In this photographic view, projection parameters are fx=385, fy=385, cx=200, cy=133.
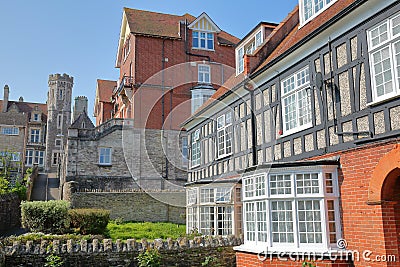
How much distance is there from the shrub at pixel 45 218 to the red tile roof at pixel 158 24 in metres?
17.6

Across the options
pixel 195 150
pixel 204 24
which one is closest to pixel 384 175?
pixel 195 150

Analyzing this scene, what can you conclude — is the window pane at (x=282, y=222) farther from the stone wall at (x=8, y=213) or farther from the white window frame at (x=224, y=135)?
the stone wall at (x=8, y=213)

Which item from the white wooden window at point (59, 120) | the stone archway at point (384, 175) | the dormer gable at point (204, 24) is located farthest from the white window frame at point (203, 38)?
the white wooden window at point (59, 120)

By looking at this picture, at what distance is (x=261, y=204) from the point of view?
11.0 meters

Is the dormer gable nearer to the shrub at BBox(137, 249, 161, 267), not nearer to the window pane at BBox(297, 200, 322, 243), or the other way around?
the shrub at BBox(137, 249, 161, 267)

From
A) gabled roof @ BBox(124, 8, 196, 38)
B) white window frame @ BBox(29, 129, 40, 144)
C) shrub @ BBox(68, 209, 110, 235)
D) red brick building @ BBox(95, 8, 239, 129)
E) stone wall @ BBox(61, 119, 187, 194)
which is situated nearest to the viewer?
shrub @ BBox(68, 209, 110, 235)

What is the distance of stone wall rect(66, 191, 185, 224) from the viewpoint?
23828mm

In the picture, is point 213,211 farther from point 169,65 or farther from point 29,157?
point 29,157

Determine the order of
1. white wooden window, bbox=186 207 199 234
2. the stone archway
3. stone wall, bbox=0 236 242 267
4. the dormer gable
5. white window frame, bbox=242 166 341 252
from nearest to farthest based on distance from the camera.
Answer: the stone archway < white window frame, bbox=242 166 341 252 < stone wall, bbox=0 236 242 267 < white wooden window, bbox=186 207 199 234 < the dormer gable

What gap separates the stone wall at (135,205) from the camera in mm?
23828

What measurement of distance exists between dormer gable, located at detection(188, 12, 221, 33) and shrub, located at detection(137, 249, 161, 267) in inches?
996

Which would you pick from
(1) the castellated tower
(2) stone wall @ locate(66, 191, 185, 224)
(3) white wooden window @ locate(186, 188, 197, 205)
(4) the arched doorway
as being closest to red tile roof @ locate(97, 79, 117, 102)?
(1) the castellated tower

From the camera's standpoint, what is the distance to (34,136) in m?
61.2

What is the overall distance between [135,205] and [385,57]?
18852 millimetres
